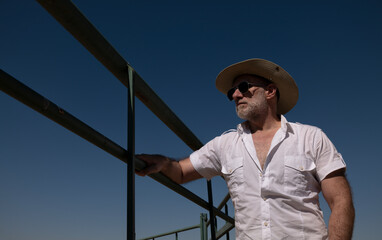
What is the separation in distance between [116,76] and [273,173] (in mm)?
948

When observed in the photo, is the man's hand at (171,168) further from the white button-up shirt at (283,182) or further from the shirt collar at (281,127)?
the shirt collar at (281,127)

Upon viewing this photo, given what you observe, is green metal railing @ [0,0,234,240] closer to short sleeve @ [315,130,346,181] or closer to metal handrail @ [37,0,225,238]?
metal handrail @ [37,0,225,238]

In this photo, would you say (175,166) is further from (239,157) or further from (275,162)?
(275,162)

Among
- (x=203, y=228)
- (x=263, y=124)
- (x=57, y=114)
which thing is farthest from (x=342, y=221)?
(x=203, y=228)

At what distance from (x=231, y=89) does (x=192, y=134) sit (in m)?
0.43

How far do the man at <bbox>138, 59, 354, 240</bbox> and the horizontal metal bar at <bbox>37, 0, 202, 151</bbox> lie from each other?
246 millimetres

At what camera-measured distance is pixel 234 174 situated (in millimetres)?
2035

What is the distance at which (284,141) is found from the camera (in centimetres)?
205

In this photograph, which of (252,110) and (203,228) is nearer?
(252,110)

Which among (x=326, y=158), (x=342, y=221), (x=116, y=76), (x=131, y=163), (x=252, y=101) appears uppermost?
(x=252, y=101)

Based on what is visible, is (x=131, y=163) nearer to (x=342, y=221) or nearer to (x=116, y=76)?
(x=116, y=76)

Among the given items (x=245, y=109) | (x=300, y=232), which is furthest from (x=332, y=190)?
(x=245, y=109)

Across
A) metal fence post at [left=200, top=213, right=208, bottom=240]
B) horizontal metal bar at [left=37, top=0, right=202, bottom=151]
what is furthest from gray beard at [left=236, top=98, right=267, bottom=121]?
metal fence post at [left=200, top=213, right=208, bottom=240]

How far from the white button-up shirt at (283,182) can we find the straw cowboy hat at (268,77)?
0.47 m
